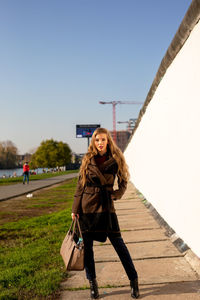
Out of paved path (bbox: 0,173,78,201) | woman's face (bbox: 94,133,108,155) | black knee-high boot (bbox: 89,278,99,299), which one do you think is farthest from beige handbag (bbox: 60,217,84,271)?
paved path (bbox: 0,173,78,201)

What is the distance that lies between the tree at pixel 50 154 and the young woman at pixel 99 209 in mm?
75036

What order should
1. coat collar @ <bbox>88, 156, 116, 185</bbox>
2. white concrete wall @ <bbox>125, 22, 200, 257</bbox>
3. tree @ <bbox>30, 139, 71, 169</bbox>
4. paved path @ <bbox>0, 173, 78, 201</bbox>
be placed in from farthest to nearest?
1. tree @ <bbox>30, 139, 71, 169</bbox>
2. paved path @ <bbox>0, 173, 78, 201</bbox>
3. white concrete wall @ <bbox>125, 22, 200, 257</bbox>
4. coat collar @ <bbox>88, 156, 116, 185</bbox>

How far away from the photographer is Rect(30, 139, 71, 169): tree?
252 ft

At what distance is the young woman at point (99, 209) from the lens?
2.57m

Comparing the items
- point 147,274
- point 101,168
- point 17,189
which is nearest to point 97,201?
point 101,168

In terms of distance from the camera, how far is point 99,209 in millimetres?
2570

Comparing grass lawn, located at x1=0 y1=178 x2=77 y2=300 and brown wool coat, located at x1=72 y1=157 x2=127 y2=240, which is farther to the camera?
grass lawn, located at x1=0 y1=178 x2=77 y2=300

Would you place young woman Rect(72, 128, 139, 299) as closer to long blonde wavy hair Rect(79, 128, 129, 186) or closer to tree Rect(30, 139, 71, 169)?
long blonde wavy hair Rect(79, 128, 129, 186)

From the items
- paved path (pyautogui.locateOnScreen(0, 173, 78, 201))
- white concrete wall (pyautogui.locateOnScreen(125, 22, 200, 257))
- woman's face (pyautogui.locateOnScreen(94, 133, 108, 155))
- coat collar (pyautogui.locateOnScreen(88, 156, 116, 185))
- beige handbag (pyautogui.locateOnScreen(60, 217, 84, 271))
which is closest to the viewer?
beige handbag (pyautogui.locateOnScreen(60, 217, 84, 271))

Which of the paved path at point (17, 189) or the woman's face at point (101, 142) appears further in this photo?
the paved path at point (17, 189)

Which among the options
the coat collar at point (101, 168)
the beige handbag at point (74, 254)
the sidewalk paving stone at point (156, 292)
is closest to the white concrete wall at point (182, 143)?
the sidewalk paving stone at point (156, 292)

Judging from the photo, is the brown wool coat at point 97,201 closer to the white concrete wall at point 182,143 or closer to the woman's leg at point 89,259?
the woman's leg at point 89,259

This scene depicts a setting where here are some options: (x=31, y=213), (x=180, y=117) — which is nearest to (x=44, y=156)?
(x=31, y=213)

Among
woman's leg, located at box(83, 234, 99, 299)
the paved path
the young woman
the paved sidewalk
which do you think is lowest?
the paved path
